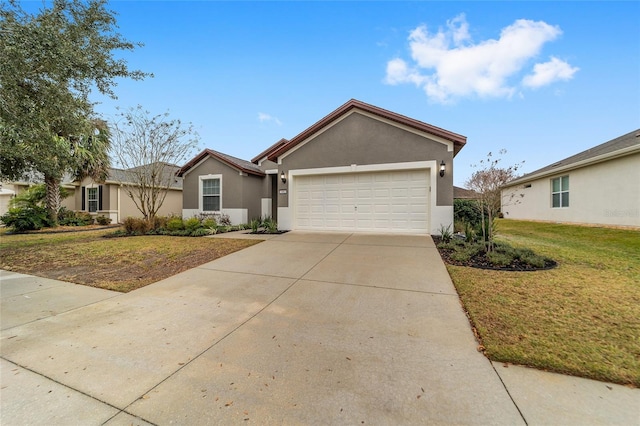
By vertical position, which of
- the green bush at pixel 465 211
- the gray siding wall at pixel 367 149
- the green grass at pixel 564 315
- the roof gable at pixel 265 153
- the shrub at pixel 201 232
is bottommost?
the green grass at pixel 564 315

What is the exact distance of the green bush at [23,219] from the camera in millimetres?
13141

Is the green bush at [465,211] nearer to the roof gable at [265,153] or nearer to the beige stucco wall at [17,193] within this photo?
the roof gable at [265,153]

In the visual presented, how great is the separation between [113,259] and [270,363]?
6701 mm

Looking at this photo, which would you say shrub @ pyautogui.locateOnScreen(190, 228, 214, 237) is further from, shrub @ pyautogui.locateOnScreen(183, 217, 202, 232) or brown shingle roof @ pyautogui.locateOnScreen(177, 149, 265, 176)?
brown shingle roof @ pyautogui.locateOnScreen(177, 149, 265, 176)

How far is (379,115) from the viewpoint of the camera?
389 inches

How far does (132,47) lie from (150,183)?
649 cm

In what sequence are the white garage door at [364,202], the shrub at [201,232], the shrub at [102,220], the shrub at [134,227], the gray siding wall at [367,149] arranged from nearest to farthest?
the gray siding wall at [367,149]
the white garage door at [364,202]
the shrub at [201,232]
the shrub at [134,227]
the shrub at [102,220]

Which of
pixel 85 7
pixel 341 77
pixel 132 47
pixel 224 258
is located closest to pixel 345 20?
pixel 341 77

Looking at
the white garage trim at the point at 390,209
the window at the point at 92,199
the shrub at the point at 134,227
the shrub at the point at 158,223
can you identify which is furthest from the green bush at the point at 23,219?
the white garage trim at the point at 390,209

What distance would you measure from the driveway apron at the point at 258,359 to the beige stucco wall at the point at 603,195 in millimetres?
7347

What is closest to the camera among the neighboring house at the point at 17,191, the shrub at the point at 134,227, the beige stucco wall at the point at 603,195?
the beige stucco wall at the point at 603,195

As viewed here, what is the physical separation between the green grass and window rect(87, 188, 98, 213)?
22167mm

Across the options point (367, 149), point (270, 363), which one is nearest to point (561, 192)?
point (367, 149)

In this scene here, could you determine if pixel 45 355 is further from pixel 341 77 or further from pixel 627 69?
pixel 627 69
